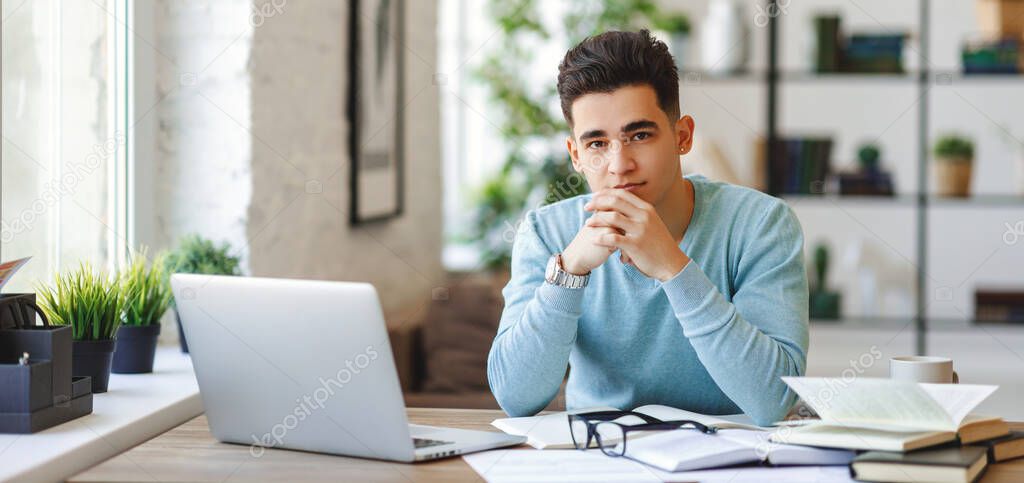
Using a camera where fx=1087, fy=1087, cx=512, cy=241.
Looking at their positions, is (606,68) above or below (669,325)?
above

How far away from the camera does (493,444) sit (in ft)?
5.18

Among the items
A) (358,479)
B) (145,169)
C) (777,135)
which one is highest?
(777,135)

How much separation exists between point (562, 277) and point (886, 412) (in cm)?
56

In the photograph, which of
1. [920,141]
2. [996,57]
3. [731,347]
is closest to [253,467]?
[731,347]

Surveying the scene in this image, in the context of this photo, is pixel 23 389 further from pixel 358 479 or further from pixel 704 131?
pixel 704 131

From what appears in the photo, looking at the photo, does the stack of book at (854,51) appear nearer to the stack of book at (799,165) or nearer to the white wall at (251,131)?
the stack of book at (799,165)

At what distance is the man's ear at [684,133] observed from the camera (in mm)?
1980

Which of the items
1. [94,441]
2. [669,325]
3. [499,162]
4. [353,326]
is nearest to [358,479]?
[353,326]

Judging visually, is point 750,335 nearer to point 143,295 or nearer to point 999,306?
point 143,295

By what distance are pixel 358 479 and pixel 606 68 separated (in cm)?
82

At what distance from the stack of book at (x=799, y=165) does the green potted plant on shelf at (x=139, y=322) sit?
2724 millimetres

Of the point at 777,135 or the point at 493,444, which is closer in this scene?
the point at 493,444

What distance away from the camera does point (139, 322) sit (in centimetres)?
216

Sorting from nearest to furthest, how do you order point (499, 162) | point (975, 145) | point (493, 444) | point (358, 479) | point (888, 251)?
point (358, 479), point (493, 444), point (975, 145), point (888, 251), point (499, 162)
